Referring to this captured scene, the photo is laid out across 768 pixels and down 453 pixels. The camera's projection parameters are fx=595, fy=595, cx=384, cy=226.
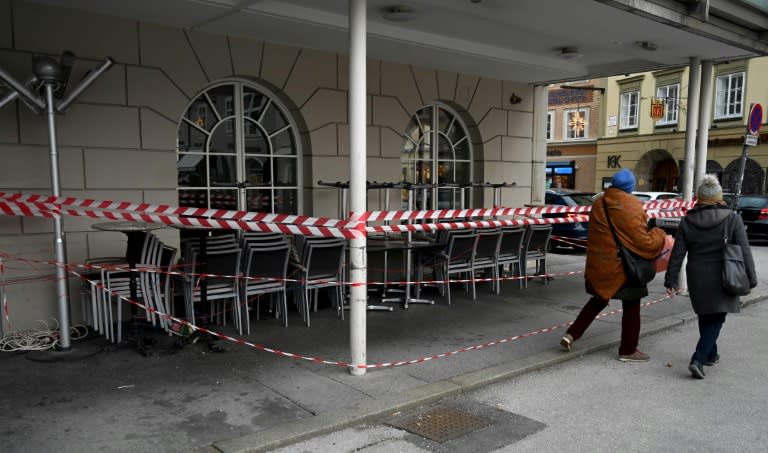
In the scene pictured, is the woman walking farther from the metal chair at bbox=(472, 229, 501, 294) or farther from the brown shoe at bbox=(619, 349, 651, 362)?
the metal chair at bbox=(472, 229, 501, 294)

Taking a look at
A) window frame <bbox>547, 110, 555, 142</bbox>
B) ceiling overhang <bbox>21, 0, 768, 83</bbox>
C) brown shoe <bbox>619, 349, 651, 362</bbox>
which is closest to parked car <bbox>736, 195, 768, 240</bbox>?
ceiling overhang <bbox>21, 0, 768, 83</bbox>

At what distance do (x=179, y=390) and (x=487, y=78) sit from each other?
25.5ft

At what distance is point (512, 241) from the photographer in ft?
28.6

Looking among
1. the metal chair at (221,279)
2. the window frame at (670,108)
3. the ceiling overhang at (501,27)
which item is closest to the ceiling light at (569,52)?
the ceiling overhang at (501,27)

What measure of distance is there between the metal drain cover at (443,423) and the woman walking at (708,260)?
217 cm

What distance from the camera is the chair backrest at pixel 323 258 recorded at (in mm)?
6676

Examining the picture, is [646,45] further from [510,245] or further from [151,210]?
[151,210]

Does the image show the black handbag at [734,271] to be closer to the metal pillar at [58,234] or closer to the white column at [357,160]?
the white column at [357,160]

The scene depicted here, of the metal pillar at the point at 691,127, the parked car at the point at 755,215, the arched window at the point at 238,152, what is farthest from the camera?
the parked car at the point at 755,215

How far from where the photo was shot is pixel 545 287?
30.0ft

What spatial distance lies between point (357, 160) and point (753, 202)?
15.2 metres

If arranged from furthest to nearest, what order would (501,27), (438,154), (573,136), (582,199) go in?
(573,136), (582,199), (438,154), (501,27)

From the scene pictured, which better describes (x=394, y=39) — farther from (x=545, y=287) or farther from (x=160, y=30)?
(x=545, y=287)

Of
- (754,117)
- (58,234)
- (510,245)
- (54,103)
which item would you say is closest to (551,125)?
(754,117)
